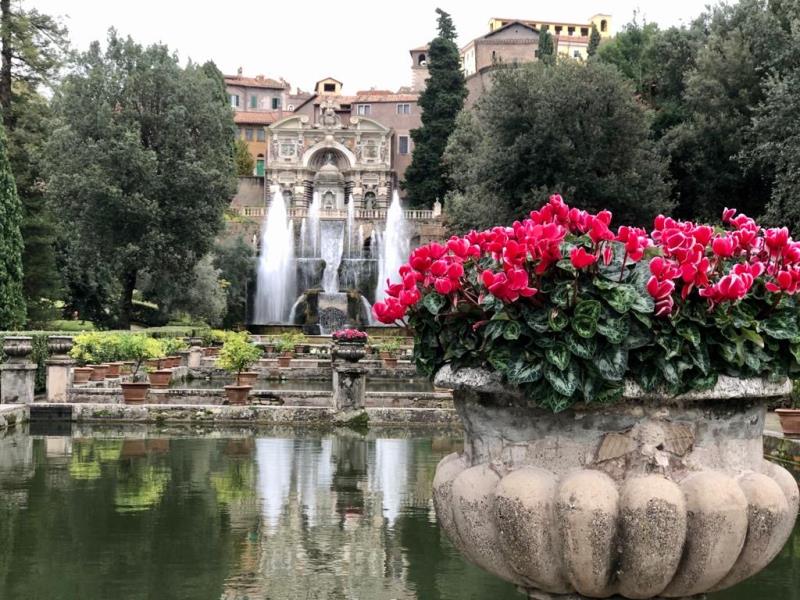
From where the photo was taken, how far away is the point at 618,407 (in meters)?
3.70

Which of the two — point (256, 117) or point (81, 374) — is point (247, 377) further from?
point (256, 117)

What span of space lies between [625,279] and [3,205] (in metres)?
25.8

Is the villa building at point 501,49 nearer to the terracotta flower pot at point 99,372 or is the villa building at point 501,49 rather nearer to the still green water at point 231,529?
the terracotta flower pot at point 99,372

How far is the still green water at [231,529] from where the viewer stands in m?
5.76

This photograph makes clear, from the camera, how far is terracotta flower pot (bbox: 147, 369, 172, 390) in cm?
1866

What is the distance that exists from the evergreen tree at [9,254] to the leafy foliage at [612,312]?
78.6 ft

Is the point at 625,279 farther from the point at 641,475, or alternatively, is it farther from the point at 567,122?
the point at 567,122

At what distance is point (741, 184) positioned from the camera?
2956 cm

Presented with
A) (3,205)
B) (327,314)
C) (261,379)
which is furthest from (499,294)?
(327,314)

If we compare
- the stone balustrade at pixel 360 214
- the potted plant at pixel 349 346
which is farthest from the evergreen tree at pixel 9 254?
the stone balustrade at pixel 360 214

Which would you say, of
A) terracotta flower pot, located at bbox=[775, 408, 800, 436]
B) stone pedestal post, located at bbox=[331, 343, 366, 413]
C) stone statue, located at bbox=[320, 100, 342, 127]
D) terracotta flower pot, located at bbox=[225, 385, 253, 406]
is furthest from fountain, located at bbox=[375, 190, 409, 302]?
terracotta flower pot, located at bbox=[775, 408, 800, 436]

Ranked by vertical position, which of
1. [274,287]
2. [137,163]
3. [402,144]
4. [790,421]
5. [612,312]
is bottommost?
[790,421]

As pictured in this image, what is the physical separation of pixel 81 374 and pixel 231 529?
13.4 meters

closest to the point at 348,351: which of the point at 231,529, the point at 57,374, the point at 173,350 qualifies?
the point at 57,374
